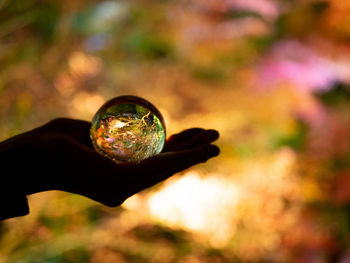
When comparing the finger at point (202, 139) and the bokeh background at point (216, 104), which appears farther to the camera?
the bokeh background at point (216, 104)

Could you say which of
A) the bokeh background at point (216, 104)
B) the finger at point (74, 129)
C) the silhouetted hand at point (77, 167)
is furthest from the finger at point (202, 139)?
A: the bokeh background at point (216, 104)

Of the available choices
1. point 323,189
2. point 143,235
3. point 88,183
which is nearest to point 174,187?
point 143,235

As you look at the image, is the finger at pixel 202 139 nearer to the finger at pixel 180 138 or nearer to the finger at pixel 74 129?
the finger at pixel 180 138

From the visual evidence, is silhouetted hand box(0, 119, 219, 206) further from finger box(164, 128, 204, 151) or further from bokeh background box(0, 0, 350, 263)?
bokeh background box(0, 0, 350, 263)

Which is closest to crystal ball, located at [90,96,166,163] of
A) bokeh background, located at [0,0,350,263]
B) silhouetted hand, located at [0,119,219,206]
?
silhouetted hand, located at [0,119,219,206]

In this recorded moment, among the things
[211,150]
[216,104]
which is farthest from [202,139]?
[216,104]

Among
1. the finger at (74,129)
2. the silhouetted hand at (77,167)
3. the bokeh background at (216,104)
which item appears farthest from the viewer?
the bokeh background at (216,104)
